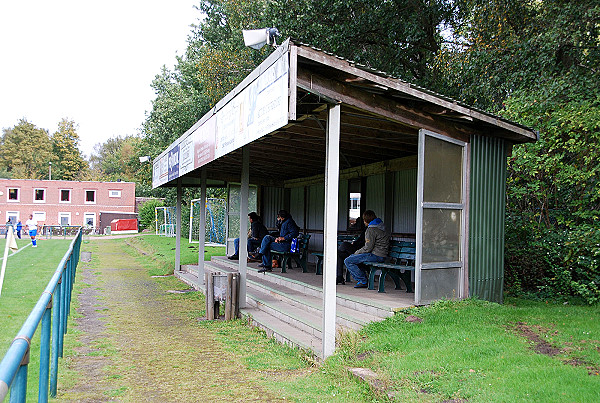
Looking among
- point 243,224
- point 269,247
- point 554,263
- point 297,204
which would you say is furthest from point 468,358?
point 297,204

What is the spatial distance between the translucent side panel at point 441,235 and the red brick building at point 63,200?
169 feet

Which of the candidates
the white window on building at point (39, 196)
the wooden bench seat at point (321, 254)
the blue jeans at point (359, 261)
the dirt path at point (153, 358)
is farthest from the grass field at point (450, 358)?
the white window on building at point (39, 196)

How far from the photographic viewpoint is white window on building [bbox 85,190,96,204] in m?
56.4

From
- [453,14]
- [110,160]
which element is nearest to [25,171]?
[110,160]

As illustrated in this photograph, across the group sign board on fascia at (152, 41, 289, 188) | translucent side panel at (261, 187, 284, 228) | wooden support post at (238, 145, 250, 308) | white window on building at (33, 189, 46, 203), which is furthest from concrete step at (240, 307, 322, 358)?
white window on building at (33, 189, 46, 203)

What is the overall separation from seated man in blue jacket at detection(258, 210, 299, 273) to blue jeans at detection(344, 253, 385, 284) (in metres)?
2.96

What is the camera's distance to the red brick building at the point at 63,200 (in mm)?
54594

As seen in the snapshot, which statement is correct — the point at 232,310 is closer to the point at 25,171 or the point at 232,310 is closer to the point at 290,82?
the point at 290,82

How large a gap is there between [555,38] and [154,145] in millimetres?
27961

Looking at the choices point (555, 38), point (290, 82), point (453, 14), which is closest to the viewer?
point (290, 82)

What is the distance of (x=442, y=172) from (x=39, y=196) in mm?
55983

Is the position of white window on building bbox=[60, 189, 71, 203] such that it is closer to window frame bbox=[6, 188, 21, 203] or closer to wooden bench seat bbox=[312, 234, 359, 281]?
window frame bbox=[6, 188, 21, 203]

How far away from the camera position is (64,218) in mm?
56188

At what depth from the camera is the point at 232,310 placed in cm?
916
